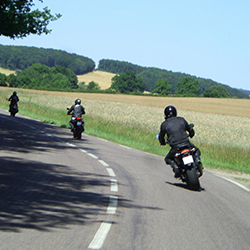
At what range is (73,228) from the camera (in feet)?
18.5

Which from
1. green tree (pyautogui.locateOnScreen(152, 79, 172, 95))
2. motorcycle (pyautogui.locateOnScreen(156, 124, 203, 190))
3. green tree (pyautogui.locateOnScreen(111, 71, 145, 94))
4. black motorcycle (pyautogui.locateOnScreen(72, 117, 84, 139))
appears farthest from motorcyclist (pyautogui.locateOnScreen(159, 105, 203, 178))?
green tree (pyautogui.locateOnScreen(152, 79, 172, 95))

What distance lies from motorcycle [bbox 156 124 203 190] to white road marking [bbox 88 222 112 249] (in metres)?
3.77

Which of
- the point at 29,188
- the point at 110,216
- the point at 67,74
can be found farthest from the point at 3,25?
the point at 67,74

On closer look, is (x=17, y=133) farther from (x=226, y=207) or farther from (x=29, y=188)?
(x=226, y=207)

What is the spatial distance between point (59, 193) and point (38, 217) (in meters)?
1.88

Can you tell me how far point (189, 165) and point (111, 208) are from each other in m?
2.88

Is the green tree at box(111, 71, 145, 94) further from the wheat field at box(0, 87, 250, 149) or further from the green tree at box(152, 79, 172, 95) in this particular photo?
the wheat field at box(0, 87, 250, 149)

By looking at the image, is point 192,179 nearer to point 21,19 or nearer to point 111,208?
point 111,208

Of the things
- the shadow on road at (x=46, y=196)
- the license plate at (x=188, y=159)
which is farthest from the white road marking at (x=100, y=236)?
the license plate at (x=188, y=159)

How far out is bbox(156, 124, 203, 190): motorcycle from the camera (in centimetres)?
944

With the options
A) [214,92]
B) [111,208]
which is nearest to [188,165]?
[111,208]

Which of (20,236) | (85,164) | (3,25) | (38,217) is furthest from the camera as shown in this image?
(3,25)

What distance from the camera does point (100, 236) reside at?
5367 millimetres

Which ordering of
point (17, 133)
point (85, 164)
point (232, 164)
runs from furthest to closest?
point (17, 133) < point (232, 164) < point (85, 164)
